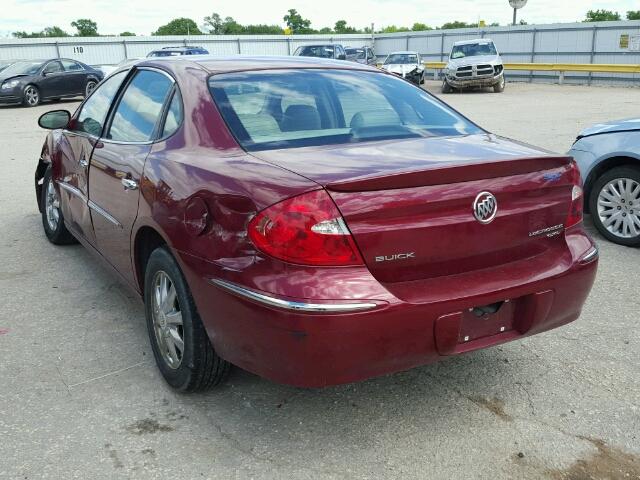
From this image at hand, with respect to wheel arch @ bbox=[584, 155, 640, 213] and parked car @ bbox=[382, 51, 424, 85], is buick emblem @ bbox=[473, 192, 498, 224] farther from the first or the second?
parked car @ bbox=[382, 51, 424, 85]

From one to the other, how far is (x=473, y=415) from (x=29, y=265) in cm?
379

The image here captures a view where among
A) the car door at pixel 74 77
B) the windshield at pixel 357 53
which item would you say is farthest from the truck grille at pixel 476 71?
the car door at pixel 74 77

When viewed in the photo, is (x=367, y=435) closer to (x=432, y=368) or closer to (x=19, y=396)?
(x=432, y=368)

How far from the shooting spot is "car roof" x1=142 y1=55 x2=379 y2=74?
3568 millimetres

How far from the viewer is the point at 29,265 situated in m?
5.27

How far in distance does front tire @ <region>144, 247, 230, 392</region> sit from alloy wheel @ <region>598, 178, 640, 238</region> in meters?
3.96

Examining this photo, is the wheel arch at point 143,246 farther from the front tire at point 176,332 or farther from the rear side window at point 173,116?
the rear side window at point 173,116

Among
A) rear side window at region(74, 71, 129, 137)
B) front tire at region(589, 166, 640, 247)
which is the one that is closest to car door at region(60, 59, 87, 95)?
rear side window at region(74, 71, 129, 137)

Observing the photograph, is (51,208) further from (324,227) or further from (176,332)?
(324,227)

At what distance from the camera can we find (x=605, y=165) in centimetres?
581

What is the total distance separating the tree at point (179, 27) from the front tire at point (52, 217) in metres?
91.6

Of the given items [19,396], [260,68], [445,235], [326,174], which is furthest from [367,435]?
[260,68]

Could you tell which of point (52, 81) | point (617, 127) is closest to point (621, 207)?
point (617, 127)

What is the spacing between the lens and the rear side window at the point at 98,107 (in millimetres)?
4254
